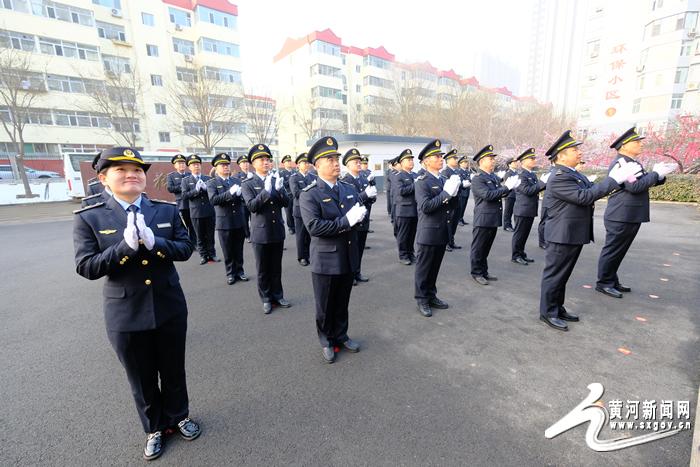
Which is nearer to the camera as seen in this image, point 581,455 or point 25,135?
point 581,455

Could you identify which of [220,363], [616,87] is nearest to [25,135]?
[220,363]

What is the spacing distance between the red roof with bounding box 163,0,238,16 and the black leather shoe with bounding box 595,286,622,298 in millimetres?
36280

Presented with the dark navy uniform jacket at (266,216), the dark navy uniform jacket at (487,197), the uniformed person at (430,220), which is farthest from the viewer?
the dark navy uniform jacket at (487,197)

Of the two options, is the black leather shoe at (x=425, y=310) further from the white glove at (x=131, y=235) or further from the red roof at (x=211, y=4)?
the red roof at (x=211, y=4)

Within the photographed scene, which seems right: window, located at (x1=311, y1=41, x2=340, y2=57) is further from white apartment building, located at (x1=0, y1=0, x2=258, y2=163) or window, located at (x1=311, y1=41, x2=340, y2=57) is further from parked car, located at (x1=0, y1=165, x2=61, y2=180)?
parked car, located at (x1=0, y1=165, x2=61, y2=180)

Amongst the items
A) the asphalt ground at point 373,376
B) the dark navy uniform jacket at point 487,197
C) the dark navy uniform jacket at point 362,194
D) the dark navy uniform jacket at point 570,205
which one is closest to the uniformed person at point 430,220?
the asphalt ground at point 373,376

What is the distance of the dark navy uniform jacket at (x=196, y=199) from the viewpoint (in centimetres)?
650

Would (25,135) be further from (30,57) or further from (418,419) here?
(418,419)

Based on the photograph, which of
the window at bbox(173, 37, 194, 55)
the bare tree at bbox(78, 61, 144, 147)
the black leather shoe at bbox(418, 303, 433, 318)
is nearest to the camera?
the black leather shoe at bbox(418, 303, 433, 318)

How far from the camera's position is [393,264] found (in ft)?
21.5

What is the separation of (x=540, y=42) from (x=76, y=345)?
149m

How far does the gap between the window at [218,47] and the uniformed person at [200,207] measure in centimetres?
2886

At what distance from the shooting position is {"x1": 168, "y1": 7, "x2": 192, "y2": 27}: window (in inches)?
1115

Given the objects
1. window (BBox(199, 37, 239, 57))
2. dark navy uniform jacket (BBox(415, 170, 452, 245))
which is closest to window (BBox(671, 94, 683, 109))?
dark navy uniform jacket (BBox(415, 170, 452, 245))
